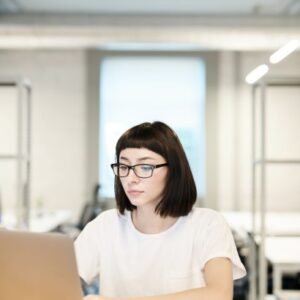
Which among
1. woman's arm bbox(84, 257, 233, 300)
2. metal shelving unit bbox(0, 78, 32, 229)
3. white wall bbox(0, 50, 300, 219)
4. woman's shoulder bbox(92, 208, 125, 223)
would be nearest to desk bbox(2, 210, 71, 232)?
white wall bbox(0, 50, 300, 219)

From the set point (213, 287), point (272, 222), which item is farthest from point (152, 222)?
point (272, 222)

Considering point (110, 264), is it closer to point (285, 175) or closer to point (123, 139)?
point (123, 139)

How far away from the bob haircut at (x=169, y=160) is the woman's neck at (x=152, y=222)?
2cm

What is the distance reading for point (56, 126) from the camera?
629 centimetres

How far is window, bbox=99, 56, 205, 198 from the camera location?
6211 mm

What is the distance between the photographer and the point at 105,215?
4.84ft

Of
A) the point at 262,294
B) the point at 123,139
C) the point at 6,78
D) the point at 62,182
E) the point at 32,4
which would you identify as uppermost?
the point at 32,4

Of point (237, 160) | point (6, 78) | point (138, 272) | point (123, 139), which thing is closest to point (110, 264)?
point (138, 272)

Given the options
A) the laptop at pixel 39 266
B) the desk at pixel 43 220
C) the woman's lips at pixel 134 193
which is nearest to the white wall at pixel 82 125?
the desk at pixel 43 220

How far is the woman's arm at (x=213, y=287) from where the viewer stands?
3.91 ft

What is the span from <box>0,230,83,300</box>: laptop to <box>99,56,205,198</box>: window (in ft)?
17.1

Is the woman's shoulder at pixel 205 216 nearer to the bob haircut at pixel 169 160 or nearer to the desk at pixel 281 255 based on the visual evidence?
the bob haircut at pixel 169 160

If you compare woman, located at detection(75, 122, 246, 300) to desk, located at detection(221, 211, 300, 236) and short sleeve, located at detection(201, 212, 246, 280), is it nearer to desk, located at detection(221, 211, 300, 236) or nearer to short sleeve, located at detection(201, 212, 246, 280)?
short sleeve, located at detection(201, 212, 246, 280)

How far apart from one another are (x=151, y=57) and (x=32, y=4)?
171cm
